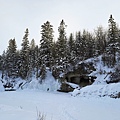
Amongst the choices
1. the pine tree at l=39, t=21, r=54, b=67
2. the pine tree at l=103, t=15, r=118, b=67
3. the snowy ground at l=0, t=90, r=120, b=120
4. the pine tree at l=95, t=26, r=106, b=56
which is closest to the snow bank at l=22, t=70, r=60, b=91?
the pine tree at l=39, t=21, r=54, b=67

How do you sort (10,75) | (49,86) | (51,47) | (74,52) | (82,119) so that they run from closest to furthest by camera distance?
(82,119) → (49,86) → (51,47) → (74,52) → (10,75)

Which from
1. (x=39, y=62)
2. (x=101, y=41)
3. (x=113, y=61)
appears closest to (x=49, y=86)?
(x=39, y=62)

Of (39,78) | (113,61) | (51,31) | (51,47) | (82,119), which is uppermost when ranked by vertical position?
(51,31)

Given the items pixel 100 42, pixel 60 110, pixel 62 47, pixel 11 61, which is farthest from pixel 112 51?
pixel 60 110

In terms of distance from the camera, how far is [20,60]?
42312mm

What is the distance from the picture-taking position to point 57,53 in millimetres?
35719

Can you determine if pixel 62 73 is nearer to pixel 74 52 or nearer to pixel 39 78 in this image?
pixel 39 78

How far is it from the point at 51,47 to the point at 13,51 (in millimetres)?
14928

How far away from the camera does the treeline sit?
33.2 metres

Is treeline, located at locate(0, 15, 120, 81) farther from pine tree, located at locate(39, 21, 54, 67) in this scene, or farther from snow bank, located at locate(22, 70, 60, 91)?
snow bank, located at locate(22, 70, 60, 91)

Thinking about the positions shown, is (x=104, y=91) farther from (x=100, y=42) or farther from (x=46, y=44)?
(x=100, y=42)

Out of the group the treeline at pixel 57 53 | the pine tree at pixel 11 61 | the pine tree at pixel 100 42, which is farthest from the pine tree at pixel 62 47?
the pine tree at pixel 11 61

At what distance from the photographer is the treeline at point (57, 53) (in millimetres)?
33250

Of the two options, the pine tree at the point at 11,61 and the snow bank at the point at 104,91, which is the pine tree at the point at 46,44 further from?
the snow bank at the point at 104,91
